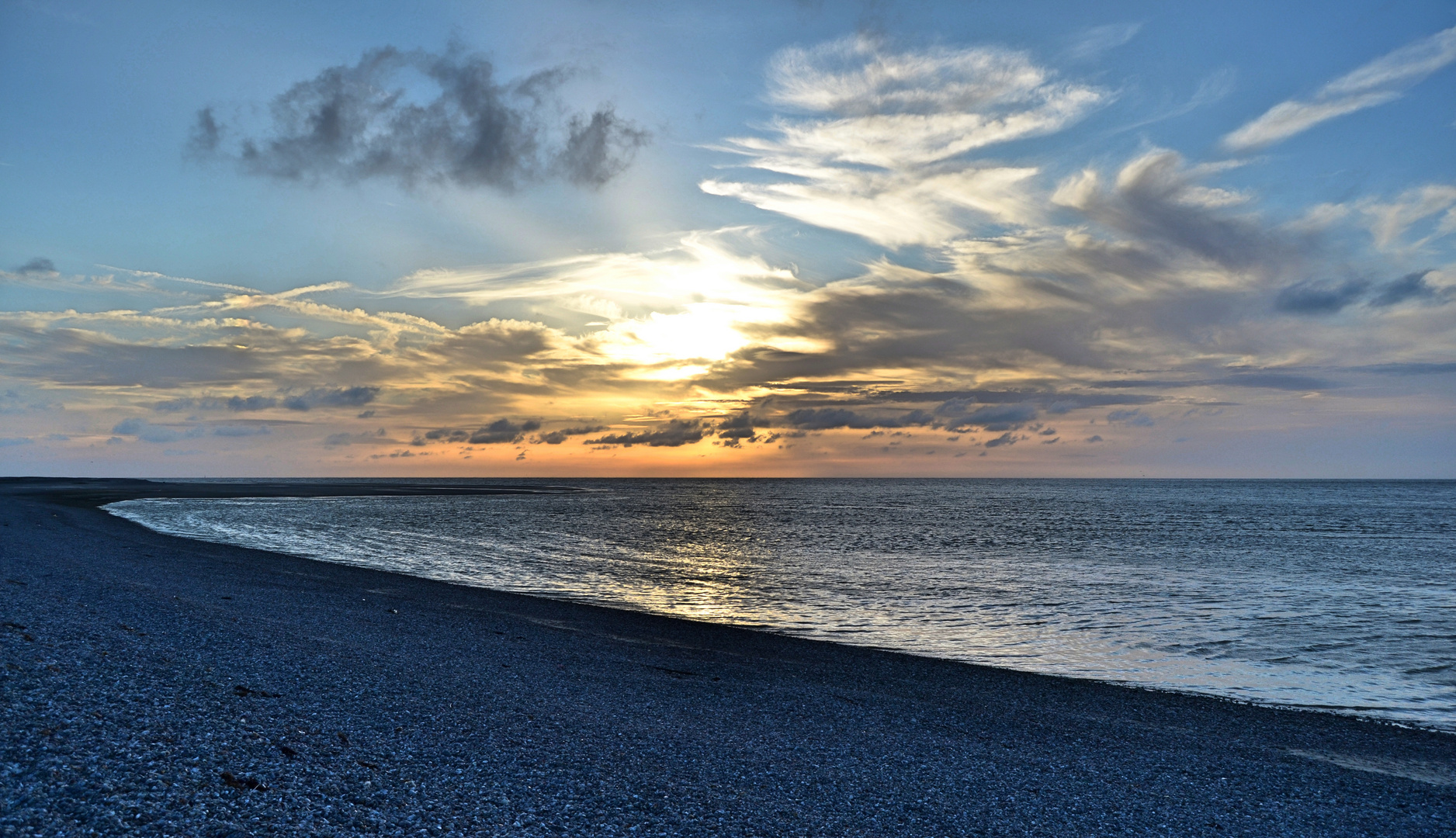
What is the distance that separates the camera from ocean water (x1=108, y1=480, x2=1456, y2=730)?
1916 cm

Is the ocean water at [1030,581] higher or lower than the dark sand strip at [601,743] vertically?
lower

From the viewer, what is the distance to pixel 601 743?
10.7 m

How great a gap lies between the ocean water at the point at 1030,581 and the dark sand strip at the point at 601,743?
3837 mm

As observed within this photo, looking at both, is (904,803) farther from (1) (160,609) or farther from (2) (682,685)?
(1) (160,609)

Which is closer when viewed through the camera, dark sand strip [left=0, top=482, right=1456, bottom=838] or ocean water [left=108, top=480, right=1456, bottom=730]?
dark sand strip [left=0, top=482, right=1456, bottom=838]

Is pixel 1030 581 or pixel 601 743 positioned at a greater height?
pixel 601 743

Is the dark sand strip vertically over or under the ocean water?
over

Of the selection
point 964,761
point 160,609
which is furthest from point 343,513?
point 964,761

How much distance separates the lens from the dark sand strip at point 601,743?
7.72 m

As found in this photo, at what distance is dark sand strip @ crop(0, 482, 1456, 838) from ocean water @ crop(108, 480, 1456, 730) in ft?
12.6

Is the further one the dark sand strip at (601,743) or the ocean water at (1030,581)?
the ocean water at (1030,581)

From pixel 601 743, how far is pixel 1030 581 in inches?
1125

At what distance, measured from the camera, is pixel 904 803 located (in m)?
9.27

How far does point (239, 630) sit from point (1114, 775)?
17112 mm
